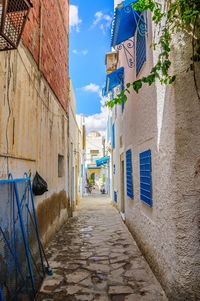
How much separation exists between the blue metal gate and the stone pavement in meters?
0.30

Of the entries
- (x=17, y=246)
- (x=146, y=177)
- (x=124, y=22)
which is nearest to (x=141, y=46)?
(x=124, y=22)

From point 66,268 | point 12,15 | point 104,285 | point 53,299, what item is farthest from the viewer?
point 66,268

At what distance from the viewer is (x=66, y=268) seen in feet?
13.2

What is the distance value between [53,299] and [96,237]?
123 inches

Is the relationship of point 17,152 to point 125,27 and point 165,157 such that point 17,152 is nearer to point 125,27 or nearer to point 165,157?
point 165,157

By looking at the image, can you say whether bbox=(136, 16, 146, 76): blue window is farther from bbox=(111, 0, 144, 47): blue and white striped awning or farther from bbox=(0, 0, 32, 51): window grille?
bbox=(0, 0, 32, 51): window grille

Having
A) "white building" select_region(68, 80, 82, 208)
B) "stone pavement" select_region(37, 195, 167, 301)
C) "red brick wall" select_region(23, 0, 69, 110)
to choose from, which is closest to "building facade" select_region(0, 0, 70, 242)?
"red brick wall" select_region(23, 0, 69, 110)

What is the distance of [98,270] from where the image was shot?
3971mm

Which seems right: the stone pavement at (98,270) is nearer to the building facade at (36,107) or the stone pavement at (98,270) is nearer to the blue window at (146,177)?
the building facade at (36,107)

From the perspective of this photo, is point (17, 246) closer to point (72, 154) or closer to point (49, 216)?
point (49, 216)

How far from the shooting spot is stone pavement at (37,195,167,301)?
10.3 feet

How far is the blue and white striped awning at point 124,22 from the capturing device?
14.3 ft

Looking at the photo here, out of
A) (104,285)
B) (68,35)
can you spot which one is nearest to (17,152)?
(104,285)

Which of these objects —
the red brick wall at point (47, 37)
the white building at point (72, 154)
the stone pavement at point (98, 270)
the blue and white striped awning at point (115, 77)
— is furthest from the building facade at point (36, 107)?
the white building at point (72, 154)
